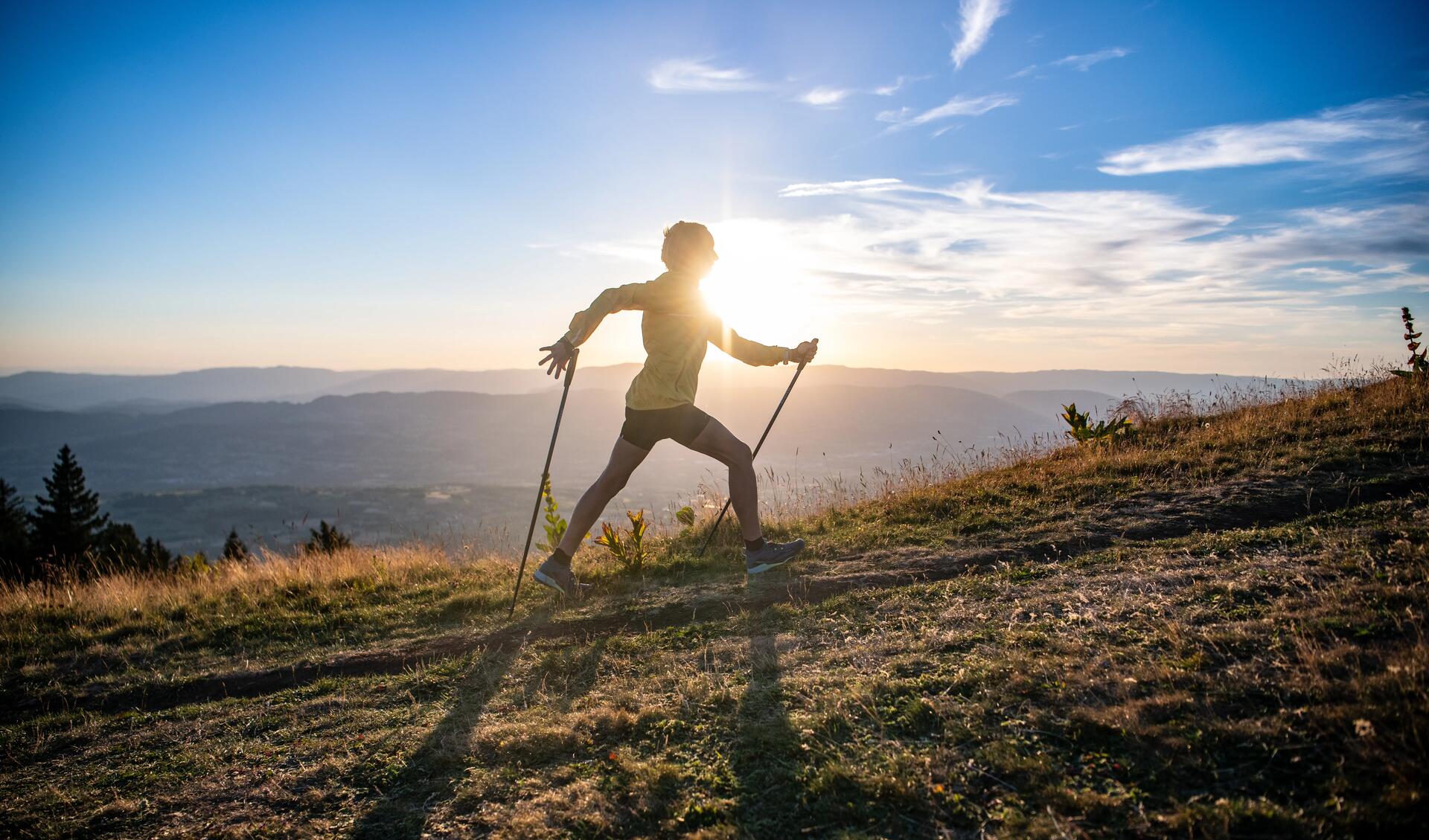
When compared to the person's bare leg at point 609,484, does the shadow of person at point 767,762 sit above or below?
below

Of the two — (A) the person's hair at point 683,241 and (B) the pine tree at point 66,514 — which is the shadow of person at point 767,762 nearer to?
(A) the person's hair at point 683,241

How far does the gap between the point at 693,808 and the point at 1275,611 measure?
256 cm

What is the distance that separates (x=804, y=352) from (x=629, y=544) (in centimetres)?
235

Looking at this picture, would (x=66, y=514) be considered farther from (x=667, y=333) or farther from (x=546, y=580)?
(x=667, y=333)

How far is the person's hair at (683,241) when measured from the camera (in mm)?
5371

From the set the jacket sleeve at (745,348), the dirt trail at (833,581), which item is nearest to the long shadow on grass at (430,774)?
the dirt trail at (833,581)

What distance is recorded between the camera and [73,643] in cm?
586

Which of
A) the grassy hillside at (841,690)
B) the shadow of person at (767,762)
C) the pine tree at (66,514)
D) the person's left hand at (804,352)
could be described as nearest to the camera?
the grassy hillside at (841,690)

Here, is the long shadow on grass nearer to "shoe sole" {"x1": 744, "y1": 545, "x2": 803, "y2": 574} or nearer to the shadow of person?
the shadow of person

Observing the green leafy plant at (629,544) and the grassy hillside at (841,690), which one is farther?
the green leafy plant at (629,544)

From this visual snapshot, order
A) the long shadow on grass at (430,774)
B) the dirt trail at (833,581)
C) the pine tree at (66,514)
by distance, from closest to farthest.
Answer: the long shadow on grass at (430,774)
the dirt trail at (833,581)
the pine tree at (66,514)

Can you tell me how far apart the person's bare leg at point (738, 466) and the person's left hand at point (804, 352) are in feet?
3.01

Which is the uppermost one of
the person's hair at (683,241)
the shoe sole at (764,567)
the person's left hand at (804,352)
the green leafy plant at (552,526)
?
the person's hair at (683,241)

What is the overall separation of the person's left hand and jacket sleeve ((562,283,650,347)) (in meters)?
1.36
